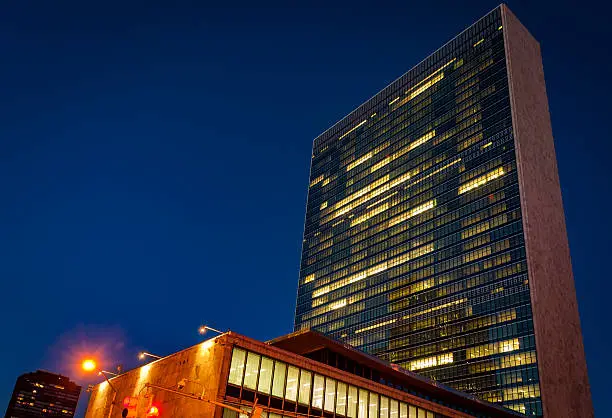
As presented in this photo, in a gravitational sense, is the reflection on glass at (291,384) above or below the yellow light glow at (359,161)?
below

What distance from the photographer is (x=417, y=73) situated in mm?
180750

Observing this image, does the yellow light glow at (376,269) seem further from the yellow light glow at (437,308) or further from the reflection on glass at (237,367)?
the reflection on glass at (237,367)

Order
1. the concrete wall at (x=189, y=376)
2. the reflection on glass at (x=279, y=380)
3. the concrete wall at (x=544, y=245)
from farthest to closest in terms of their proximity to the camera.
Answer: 1. the concrete wall at (x=544, y=245)
2. the reflection on glass at (x=279, y=380)
3. the concrete wall at (x=189, y=376)

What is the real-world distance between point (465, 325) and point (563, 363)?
21.9 meters

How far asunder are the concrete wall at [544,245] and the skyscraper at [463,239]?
44 centimetres

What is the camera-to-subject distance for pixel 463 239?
13850 cm

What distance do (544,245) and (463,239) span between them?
1891 cm

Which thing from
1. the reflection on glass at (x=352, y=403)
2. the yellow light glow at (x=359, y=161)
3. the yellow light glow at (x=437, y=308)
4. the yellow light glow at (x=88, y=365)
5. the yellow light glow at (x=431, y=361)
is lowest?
the yellow light glow at (x=88, y=365)

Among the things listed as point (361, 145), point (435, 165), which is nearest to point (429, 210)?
point (435, 165)

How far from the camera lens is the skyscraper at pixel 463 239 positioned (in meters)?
120

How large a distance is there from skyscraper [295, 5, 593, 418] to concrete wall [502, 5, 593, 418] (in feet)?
1.44

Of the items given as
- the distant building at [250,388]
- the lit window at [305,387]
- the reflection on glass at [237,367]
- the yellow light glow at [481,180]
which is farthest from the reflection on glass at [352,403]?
the yellow light glow at [481,180]

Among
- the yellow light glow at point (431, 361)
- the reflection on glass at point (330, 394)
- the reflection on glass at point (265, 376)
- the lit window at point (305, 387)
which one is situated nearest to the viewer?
the reflection on glass at point (265, 376)

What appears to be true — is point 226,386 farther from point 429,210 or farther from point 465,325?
point 429,210
